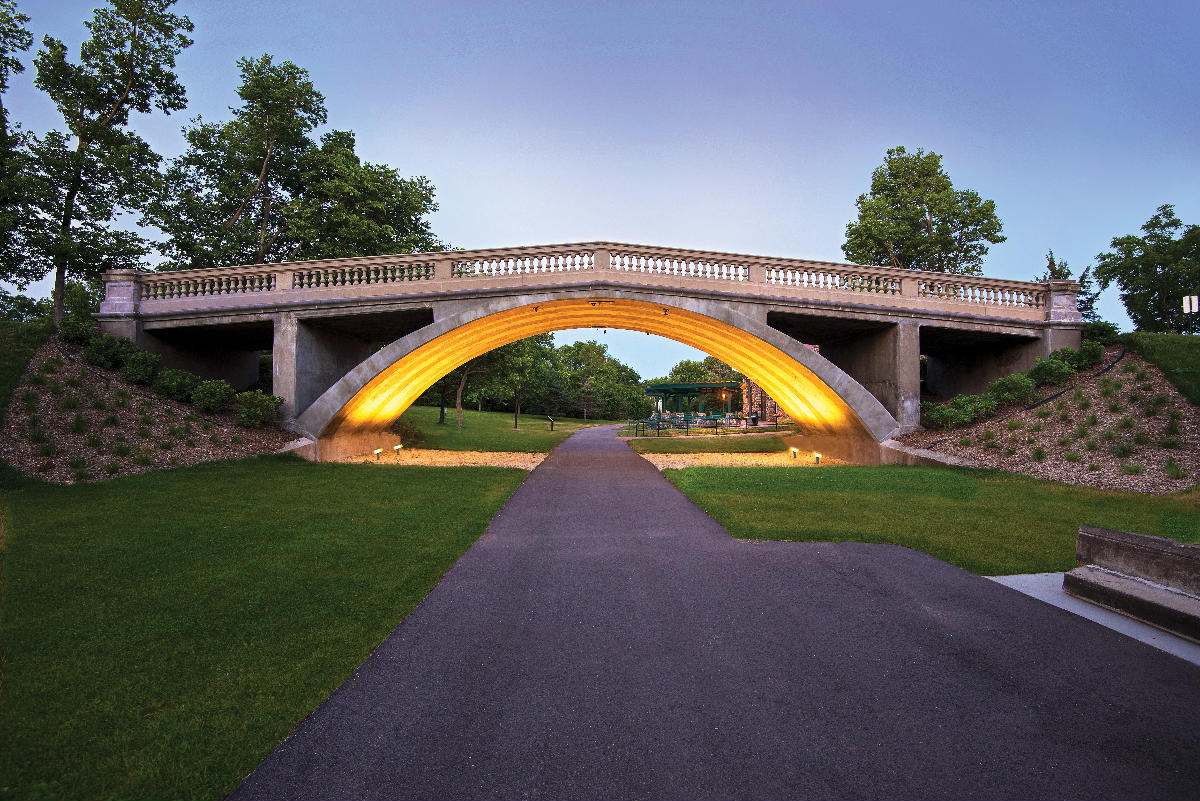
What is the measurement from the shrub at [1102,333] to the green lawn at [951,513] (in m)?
8.81

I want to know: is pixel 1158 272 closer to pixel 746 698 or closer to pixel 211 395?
pixel 746 698

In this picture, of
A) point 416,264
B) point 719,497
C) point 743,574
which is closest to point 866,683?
point 743,574

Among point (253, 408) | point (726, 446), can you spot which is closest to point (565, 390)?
point (726, 446)

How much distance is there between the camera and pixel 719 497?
920 centimetres

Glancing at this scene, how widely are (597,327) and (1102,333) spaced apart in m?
18.0

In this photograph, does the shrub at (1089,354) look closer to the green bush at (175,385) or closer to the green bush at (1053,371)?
the green bush at (1053,371)

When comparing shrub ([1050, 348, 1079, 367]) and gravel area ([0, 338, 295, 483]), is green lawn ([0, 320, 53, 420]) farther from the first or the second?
shrub ([1050, 348, 1079, 367])

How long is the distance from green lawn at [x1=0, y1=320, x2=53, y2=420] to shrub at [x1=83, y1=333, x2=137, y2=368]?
46.5 inches

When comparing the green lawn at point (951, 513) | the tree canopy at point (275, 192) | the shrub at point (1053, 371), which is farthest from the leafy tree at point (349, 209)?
the shrub at point (1053, 371)

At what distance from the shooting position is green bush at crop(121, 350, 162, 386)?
13320 mm

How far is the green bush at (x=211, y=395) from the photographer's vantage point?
1347 cm

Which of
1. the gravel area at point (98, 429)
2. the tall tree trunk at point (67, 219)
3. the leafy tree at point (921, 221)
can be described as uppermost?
the leafy tree at point (921, 221)

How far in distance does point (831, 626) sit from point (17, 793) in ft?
16.7

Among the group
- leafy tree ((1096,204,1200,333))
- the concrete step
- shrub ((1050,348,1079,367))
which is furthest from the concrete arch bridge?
leafy tree ((1096,204,1200,333))
